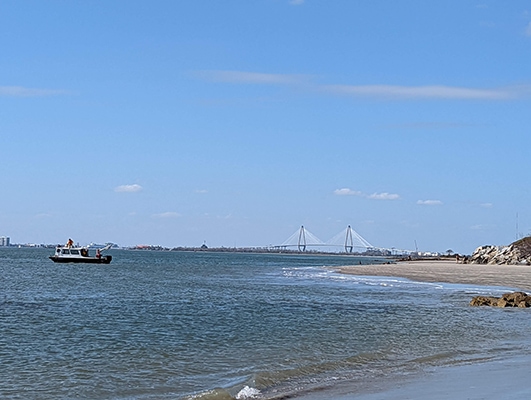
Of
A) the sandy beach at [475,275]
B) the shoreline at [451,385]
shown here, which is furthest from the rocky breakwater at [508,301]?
the shoreline at [451,385]

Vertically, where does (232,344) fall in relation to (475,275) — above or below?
below

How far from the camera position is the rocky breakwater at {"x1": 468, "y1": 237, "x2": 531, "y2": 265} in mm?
103762

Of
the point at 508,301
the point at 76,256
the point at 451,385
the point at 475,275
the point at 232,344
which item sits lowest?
the point at 232,344

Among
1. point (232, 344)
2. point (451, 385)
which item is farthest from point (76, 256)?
point (451, 385)

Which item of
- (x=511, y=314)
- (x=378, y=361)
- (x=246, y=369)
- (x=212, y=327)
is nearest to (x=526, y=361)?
(x=378, y=361)

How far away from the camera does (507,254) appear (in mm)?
108625

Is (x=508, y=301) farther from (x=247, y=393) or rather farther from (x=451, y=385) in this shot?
(x=247, y=393)

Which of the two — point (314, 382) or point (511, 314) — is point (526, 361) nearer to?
point (314, 382)

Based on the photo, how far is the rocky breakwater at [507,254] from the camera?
104m

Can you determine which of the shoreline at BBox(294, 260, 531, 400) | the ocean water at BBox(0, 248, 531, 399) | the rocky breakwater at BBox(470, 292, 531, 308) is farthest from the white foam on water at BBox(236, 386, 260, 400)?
the rocky breakwater at BBox(470, 292, 531, 308)

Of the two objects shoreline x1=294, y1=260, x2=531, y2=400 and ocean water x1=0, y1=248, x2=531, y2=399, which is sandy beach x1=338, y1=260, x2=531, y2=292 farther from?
shoreline x1=294, y1=260, x2=531, y2=400

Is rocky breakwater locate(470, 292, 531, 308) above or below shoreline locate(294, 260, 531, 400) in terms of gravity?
above

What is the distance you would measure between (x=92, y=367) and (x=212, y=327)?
29.6 feet

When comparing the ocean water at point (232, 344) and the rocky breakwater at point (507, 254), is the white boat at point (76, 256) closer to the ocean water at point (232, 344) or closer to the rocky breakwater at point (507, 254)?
the rocky breakwater at point (507, 254)
